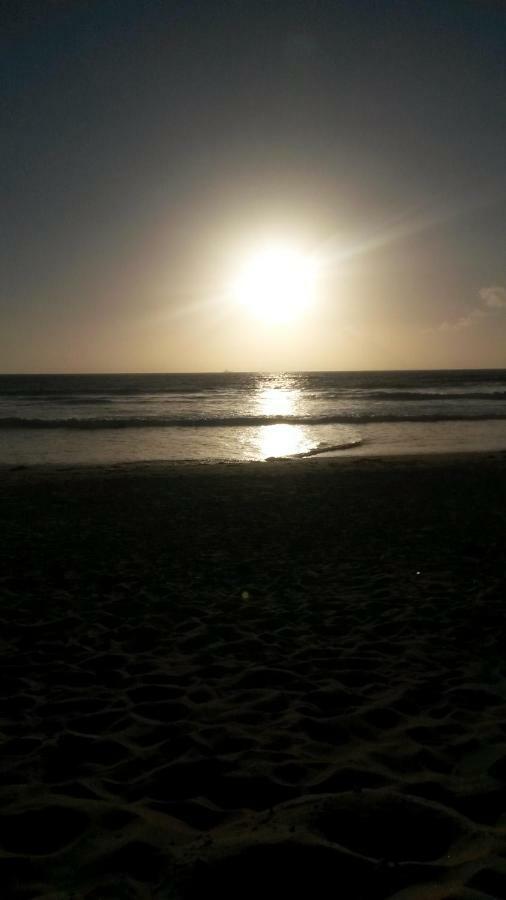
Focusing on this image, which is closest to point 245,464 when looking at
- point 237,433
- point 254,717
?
point 237,433

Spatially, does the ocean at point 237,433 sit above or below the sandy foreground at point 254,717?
above

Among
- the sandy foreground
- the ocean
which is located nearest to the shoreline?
the ocean

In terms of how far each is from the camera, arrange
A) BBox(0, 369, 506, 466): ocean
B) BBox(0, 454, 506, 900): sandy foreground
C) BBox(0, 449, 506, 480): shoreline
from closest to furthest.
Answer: BBox(0, 454, 506, 900): sandy foreground < BBox(0, 449, 506, 480): shoreline < BBox(0, 369, 506, 466): ocean

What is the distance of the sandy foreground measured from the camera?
304 cm

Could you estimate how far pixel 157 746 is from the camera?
418 centimetres

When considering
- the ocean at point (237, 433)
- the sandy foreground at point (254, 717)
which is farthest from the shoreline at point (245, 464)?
the sandy foreground at point (254, 717)

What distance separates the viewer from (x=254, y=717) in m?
4.54

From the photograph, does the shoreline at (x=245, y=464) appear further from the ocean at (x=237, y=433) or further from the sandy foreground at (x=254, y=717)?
the sandy foreground at (x=254, y=717)

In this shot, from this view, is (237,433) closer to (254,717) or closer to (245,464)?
(245,464)

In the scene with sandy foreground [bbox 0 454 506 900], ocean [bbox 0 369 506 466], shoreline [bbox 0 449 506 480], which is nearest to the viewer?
sandy foreground [bbox 0 454 506 900]

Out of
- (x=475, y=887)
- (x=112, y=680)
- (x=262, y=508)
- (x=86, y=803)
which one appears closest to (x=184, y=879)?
(x=86, y=803)

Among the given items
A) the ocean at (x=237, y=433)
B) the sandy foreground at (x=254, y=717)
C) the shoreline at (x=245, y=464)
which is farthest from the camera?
the ocean at (x=237, y=433)

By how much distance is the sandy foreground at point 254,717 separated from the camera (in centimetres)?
304

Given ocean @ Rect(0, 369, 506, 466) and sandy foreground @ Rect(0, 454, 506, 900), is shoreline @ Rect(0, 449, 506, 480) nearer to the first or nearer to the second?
ocean @ Rect(0, 369, 506, 466)
